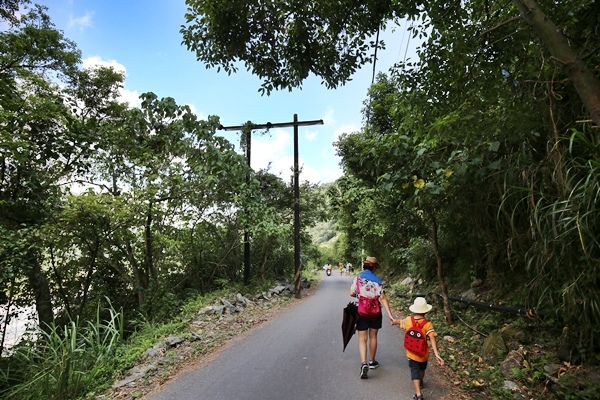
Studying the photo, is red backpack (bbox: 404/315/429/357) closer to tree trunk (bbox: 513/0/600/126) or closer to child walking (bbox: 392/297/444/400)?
child walking (bbox: 392/297/444/400)

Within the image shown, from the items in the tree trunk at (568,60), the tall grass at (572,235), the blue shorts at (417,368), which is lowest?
the blue shorts at (417,368)

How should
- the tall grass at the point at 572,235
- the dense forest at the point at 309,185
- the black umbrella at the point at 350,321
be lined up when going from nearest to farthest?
the tall grass at the point at 572,235
the dense forest at the point at 309,185
the black umbrella at the point at 350,321

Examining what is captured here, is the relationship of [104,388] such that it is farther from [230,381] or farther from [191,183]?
[191,183]

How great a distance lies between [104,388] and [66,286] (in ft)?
28.1

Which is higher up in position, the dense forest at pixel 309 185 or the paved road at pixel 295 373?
the dense forest at pixel 309 185

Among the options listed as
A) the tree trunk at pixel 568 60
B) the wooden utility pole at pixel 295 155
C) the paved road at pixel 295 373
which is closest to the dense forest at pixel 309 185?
the tree trunk at pixel 568 60

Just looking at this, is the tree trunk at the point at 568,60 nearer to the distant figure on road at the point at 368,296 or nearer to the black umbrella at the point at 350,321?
the distant figure on road at the point at 368,296

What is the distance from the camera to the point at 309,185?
57.0 feet

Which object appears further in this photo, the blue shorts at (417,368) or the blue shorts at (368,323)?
the blue shorts at (368,323)

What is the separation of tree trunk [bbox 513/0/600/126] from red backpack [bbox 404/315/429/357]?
2.50 m

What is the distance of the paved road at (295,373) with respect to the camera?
393 cm

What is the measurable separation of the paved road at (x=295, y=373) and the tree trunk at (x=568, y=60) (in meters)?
3.39

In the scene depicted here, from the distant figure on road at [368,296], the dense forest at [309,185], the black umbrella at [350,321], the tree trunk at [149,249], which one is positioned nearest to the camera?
the dense forest at [309,185]

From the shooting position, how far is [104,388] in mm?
4516
